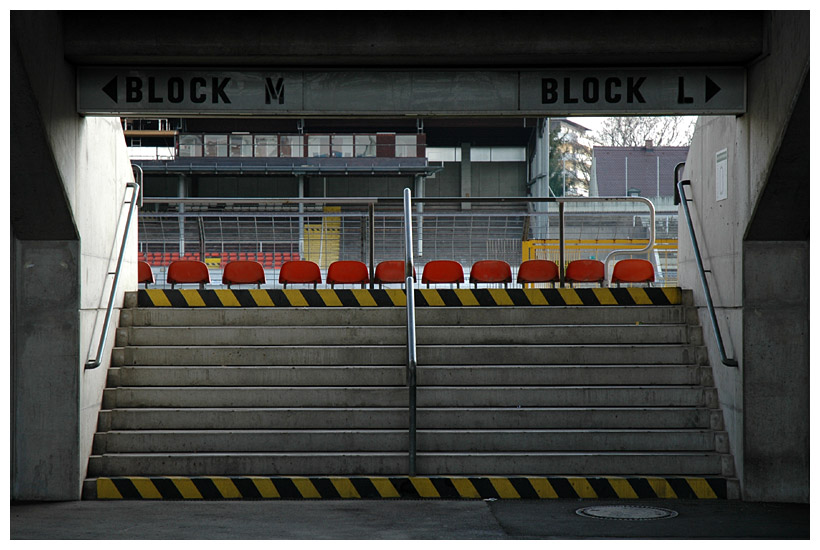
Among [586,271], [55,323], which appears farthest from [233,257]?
[55,323]

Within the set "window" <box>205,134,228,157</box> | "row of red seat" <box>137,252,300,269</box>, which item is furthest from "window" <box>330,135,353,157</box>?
"row of red seat" <box>137,252,300,269</box>

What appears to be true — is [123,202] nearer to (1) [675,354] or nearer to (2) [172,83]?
(2) [172,83]

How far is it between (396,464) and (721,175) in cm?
372

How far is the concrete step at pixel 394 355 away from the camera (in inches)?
354

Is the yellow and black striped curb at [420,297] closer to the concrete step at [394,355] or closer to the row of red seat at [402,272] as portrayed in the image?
the concrete step at [394,355]

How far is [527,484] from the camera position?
25.4 feet

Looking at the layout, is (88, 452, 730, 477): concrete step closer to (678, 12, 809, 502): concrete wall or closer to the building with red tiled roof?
(678, 12, 809, 502): concrete wall

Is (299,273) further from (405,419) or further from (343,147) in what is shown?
(343,147)

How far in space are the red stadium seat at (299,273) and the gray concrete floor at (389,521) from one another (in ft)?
12.8

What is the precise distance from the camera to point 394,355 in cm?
903

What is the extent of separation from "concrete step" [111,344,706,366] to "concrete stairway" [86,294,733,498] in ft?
0.04

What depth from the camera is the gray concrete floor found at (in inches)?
249

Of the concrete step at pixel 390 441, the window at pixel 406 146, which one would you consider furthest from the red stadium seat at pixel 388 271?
the window at pixel 406 146

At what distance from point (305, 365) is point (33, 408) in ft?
7.84
